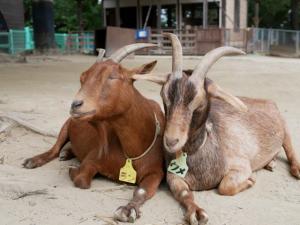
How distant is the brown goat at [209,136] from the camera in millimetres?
3471

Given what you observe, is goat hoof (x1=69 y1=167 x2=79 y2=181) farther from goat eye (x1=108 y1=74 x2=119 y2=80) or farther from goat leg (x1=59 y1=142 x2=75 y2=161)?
goat eye (x1=108 y1=74 x2=119 y2=80)

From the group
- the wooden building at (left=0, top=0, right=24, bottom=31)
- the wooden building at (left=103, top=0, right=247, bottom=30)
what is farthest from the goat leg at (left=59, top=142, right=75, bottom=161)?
the wooden building at (left=103, top=0, right=247, bottom=30)

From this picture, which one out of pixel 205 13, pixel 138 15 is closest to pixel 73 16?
pixel 138 15

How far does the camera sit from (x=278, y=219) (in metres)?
3.46

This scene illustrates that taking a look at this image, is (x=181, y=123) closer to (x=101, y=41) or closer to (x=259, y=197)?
(x=259, y=197)

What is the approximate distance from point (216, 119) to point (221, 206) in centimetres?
→ 96

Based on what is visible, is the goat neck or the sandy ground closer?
the sandy ground

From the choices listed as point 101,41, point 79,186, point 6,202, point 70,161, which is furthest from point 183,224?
point 101,41

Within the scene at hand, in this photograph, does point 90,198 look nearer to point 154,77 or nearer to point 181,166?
point 181,166

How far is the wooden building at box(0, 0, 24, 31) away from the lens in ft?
72.5

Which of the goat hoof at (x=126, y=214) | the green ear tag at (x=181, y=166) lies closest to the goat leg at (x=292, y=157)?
the green ear tag at (x=181, y=166)

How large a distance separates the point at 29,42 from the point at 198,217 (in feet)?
72.2

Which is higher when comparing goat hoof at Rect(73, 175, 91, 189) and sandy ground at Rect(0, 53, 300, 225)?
goat hoof at Rect(73, 175, 91, 189)

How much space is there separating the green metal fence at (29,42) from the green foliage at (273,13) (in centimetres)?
1760
